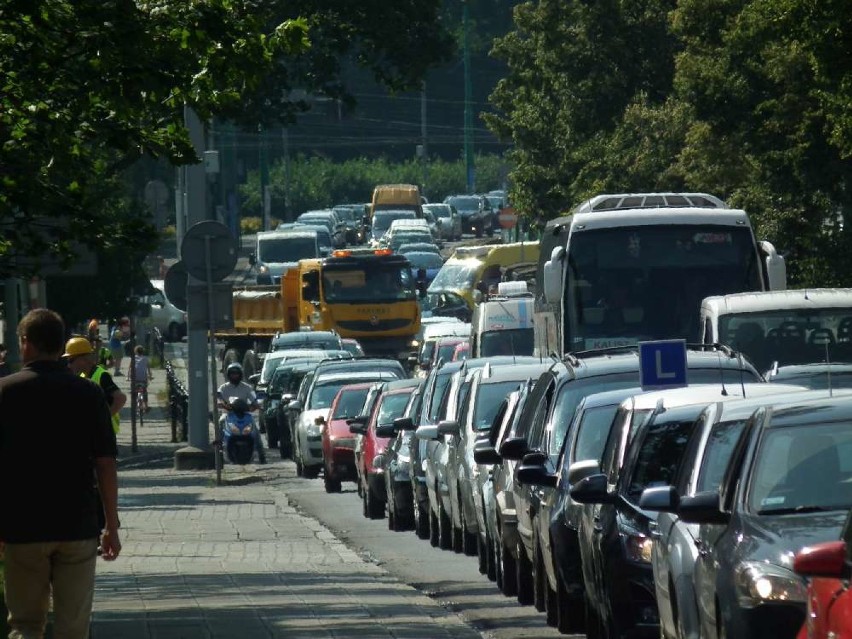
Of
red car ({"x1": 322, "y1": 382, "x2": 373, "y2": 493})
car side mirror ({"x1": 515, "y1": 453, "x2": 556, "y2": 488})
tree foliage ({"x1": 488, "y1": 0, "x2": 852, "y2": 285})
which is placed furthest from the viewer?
tree foliage ({"x1": 488, "y1": 0, "x2": 852, "y2": 285})

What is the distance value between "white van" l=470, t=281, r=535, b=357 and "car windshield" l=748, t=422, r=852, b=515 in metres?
23.0

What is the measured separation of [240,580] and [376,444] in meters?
9.34

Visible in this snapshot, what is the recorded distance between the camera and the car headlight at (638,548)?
1112 cm

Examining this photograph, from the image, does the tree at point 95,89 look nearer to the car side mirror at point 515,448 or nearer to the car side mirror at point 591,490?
the car side mirror at point 515,448

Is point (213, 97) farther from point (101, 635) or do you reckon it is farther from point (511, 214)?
point (511, 214)

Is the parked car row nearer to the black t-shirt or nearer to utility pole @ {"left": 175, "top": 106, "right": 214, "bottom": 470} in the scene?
the black t-shirt

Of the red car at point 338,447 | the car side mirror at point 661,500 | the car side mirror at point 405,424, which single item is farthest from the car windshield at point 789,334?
the car side mirror at point 661,500

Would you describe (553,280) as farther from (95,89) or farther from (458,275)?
(458,275)

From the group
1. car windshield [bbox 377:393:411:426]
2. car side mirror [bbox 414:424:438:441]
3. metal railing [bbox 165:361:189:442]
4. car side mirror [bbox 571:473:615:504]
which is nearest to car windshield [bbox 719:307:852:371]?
car side mirror [bbox 414:424:438:441]

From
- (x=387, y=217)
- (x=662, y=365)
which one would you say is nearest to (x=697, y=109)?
(x=662, y=365)

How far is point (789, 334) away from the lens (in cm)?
2002

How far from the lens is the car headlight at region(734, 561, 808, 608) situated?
829 cm

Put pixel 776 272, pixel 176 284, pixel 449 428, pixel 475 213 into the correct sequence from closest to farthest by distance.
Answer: pixel 449 428 < pixel 776 272 < pixel 176 284 < pixel 475 213

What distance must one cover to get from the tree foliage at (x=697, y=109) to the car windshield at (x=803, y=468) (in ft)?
47.6
